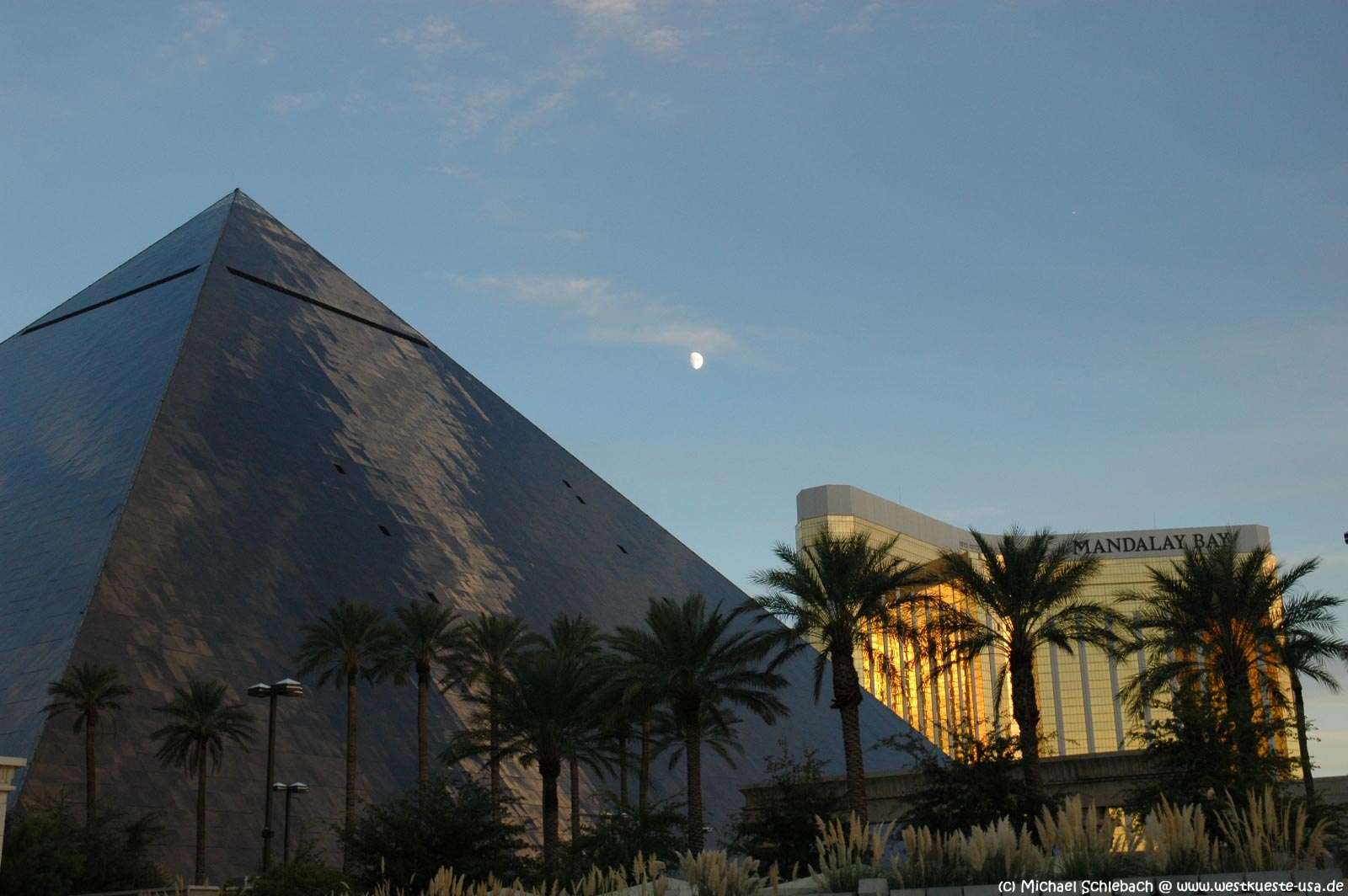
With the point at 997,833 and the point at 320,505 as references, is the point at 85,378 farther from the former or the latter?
the point at 997,833

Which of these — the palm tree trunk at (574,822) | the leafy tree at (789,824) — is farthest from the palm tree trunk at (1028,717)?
the palm tree trunk at (574,822)

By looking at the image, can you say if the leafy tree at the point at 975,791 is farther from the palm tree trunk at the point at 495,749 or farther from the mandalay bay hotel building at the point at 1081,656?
the mandalay bay hotel building at the point at 1081,656

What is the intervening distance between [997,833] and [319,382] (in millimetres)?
41345

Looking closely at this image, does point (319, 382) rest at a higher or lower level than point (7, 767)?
higher

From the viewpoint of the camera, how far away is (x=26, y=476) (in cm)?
4206

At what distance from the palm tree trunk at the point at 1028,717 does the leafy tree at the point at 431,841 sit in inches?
473

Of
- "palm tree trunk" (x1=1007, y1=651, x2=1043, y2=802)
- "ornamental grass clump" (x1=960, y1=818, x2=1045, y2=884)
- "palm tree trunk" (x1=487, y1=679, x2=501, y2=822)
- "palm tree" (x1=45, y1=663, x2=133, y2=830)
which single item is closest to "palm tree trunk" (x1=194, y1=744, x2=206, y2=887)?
"palm tree" (x1=45, y1=663, x2=133, y2=830)

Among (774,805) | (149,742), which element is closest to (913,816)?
(774,805)

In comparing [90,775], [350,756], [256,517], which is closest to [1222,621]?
[350,756]

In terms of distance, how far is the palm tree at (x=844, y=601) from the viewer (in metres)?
29.5

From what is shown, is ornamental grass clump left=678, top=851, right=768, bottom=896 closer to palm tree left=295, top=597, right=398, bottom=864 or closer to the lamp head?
the lamp head

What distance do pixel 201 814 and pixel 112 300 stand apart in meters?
29.1

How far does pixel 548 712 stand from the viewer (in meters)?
32.2

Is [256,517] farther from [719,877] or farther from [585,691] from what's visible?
[719,877]
